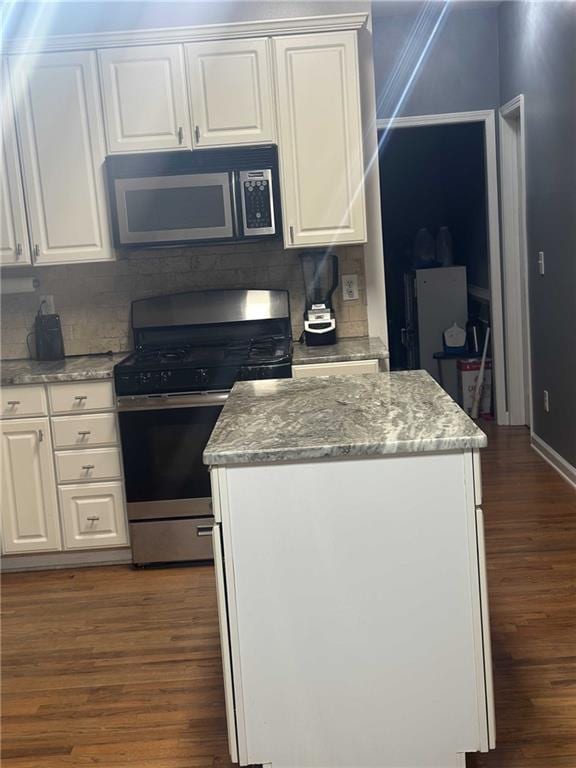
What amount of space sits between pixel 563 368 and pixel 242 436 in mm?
2856

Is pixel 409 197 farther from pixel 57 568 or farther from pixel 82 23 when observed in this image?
pixel 57 568

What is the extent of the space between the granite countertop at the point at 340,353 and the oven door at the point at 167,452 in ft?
1.27

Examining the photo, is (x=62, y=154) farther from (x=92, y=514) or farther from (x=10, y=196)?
(x=92, y=514)

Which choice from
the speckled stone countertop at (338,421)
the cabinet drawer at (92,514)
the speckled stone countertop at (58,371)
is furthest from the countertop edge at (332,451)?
the cabinet drawer at (92,514)

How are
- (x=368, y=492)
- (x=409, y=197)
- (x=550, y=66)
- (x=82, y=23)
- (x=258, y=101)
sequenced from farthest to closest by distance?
(x=409, y=197) < (x=550, y=66) < (x=82, y=23) < (x=258, y=101) < (x=368, y=492)

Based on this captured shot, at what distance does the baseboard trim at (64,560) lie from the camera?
3738 millimetres

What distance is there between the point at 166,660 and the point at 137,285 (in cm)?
196

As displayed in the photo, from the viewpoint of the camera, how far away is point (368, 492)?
6.25 ft

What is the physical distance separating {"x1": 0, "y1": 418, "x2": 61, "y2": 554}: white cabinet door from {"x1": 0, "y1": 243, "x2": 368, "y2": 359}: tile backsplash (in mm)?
657

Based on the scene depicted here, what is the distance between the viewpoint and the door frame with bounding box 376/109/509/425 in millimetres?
5395

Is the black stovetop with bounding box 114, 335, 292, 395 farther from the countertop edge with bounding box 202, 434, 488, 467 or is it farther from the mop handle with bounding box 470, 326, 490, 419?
the mop handle with bounding box 470, 326, 490, 419

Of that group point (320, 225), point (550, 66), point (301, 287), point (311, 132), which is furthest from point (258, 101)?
point (550, 66)

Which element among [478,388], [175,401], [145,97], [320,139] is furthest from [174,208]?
[478,388]

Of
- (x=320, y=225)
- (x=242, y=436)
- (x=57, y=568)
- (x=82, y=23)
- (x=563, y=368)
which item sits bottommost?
(x=57, y=568)
